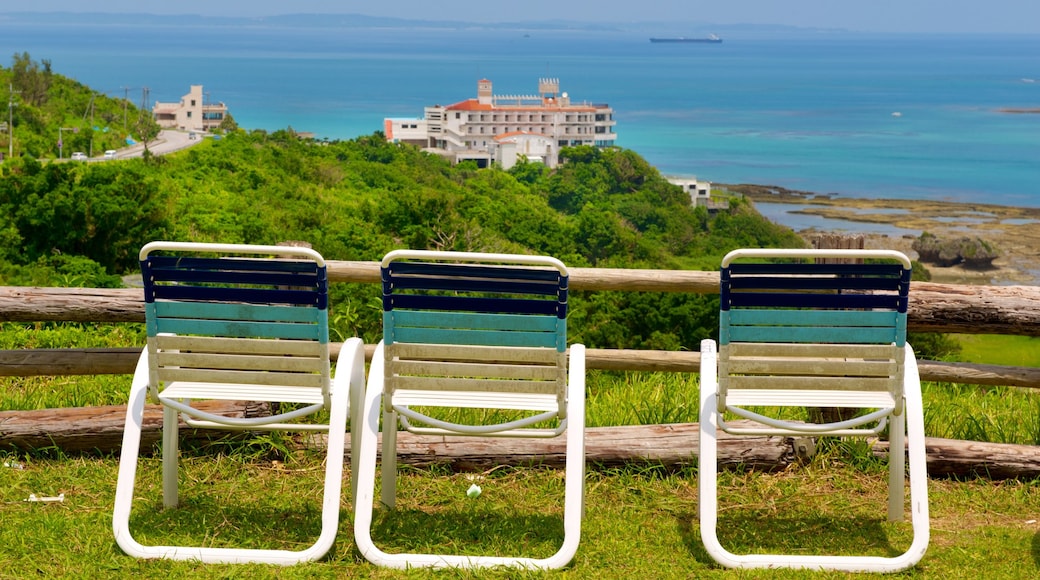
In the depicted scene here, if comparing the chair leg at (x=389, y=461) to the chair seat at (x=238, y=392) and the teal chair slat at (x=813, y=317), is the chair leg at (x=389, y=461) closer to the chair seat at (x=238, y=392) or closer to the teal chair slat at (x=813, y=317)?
the chair seat at (x=238, y=392)

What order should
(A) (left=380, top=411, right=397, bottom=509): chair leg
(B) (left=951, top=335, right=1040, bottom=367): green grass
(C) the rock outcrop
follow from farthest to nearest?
(C) the rock outcrop, (B) (left=951, top=335, right=1040, bottom=367): green grass, (A) (left=380, top=411, right=397, bottom=509): chair leg

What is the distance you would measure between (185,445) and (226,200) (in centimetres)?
5219

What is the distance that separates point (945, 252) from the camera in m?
62.5

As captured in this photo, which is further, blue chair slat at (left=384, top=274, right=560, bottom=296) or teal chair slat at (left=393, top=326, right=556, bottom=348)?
teal chair slat at (left=393, top=326, right=556, bottom=348)

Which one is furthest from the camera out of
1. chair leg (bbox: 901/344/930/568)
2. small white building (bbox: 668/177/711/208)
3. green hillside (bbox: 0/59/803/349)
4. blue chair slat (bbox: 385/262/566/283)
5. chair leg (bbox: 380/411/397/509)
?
small white building (bbox: 668/177/711/208)

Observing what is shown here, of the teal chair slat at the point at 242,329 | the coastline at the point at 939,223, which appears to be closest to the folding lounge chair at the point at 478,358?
the teal chair slat at the point at 242,329

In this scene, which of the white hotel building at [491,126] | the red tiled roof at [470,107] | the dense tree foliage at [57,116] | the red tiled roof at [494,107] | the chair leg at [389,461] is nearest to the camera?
the chair leg at [389,461]

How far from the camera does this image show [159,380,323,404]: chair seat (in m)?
3.27

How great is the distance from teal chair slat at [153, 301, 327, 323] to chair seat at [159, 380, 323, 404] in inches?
8.8

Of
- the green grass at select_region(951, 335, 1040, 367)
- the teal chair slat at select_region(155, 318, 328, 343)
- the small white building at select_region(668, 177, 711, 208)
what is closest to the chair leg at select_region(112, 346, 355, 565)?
the teal chair slat at select_region(155, 318, 328, 343)

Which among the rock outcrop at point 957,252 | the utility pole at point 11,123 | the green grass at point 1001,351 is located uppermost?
the utility pole at point 11,123

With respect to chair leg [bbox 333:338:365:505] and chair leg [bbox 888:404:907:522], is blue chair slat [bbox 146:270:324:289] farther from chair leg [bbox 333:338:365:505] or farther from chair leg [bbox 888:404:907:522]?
chair leg [bbox 888:404:907:522]

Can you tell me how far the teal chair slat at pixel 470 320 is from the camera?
10.5ft

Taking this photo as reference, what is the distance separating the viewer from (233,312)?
3230 mm
